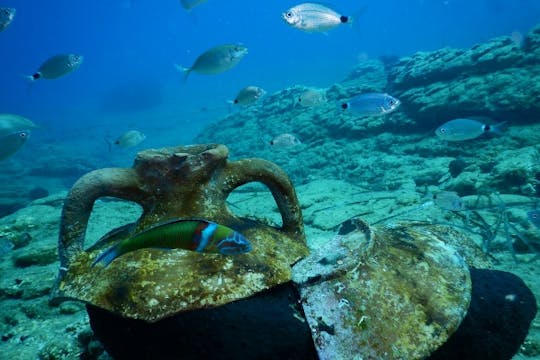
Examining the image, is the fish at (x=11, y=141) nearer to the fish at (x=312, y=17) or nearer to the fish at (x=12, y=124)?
the fish at (x=12, y=124)

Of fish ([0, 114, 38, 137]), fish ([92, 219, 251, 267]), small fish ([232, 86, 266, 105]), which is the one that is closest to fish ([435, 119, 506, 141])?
small fish ([232, 86, 266, 105])

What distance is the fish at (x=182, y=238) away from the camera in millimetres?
1550

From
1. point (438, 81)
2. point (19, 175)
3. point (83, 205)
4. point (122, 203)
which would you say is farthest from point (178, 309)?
point (19, 175)

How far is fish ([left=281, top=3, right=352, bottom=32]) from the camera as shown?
5.52 metres

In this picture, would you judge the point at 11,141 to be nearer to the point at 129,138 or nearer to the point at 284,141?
the point at 129,138

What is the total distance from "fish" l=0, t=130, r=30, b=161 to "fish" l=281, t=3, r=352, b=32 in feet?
16.3

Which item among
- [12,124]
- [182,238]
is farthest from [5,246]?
[182,238]

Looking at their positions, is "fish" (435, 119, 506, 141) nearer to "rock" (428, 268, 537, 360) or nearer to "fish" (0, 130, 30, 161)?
"rock" (428, 268, 537, 360)

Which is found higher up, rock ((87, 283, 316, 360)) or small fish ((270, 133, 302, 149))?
small fish ((270, 133, 302, 149))

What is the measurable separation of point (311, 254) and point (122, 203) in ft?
22.9

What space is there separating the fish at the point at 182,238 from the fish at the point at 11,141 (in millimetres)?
5332

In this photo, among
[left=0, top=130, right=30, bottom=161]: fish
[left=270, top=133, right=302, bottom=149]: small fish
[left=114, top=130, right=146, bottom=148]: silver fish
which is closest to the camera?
[left=0, top=130, right=30, bottom=161]: fish

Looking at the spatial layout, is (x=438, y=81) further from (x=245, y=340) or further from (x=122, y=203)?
(x=245, y=340)

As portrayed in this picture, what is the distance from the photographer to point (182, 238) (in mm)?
1562
